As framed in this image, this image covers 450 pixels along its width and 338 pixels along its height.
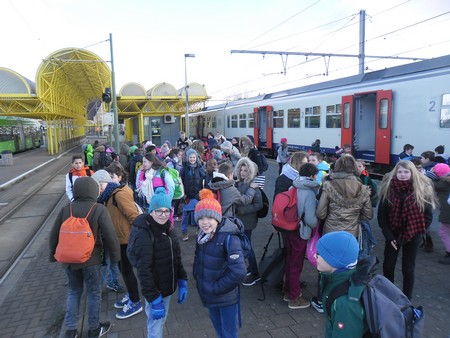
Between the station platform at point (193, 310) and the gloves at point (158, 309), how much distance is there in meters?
0.72

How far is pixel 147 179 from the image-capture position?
5.44 meters

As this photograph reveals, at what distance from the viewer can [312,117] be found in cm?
1541

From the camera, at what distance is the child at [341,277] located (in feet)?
6.17

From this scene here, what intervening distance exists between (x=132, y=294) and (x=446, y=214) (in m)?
4.60

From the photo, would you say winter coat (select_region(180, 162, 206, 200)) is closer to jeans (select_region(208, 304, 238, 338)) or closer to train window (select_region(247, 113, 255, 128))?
jeans (select_region(208, 304, 238, 338))

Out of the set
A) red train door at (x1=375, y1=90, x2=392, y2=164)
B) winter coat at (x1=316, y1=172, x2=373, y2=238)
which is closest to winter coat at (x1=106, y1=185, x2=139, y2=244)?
winter coat at (x1=316, y1=172, x2=373, y2=238)

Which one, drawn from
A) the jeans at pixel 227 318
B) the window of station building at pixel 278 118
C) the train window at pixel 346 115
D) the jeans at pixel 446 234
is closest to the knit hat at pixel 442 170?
the jeans at pixel 446 234

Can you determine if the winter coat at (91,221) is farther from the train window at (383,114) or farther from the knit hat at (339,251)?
the train window at (383,114)

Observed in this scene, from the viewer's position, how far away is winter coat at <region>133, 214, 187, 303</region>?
2.91 metres

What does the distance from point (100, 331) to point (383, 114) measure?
11.0 m

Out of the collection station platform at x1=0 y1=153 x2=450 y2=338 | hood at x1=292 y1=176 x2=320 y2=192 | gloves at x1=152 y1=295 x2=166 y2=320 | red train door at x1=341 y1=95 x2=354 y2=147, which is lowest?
station platform at x1=0 y1=153 x2=450 y2=338

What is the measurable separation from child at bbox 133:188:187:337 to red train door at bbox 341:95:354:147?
37.0 feet

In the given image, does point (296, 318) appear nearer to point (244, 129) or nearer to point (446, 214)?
point (446, 214)

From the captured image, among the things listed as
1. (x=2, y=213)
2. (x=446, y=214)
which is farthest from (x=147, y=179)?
(x=2, y=213)
